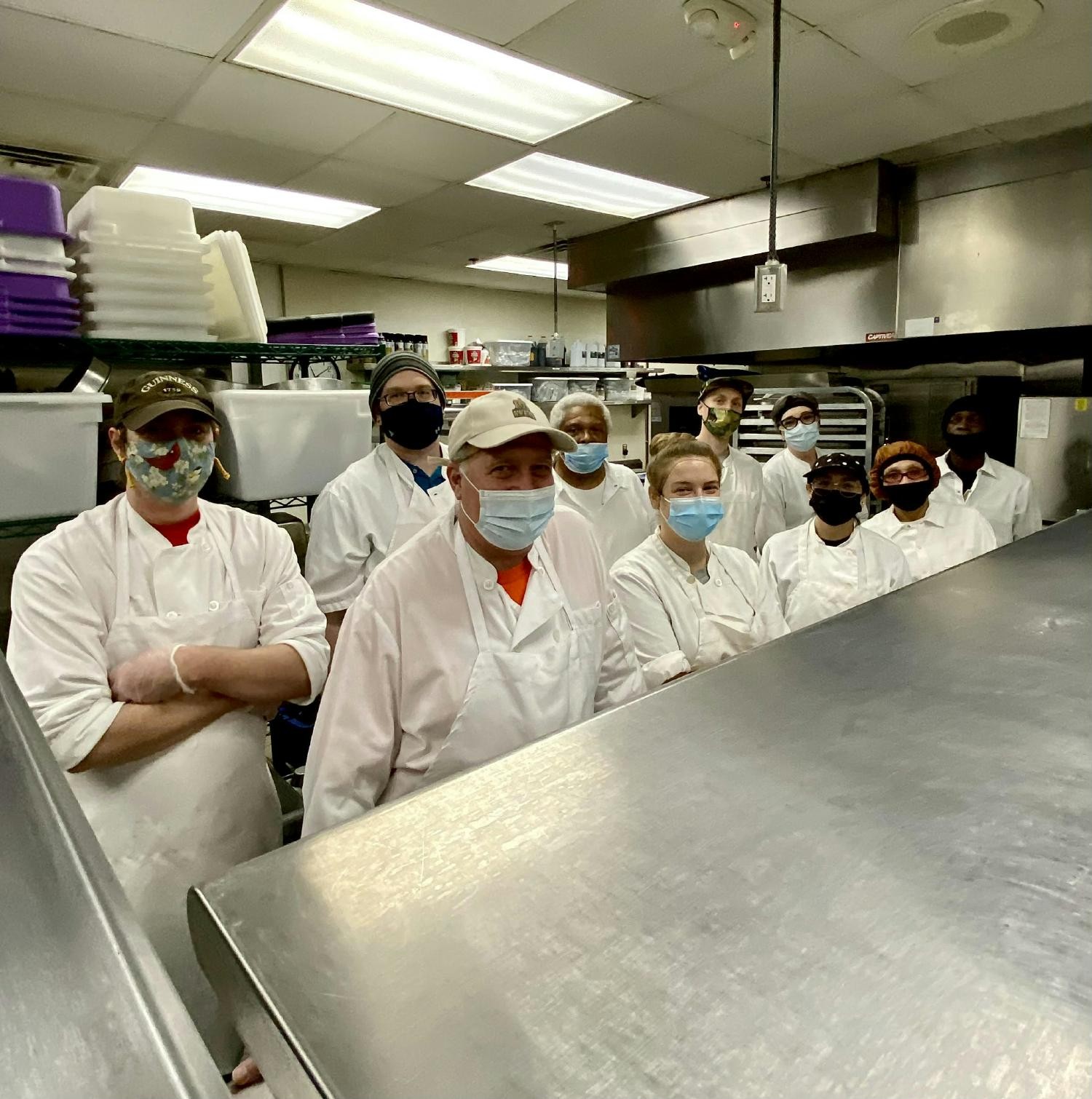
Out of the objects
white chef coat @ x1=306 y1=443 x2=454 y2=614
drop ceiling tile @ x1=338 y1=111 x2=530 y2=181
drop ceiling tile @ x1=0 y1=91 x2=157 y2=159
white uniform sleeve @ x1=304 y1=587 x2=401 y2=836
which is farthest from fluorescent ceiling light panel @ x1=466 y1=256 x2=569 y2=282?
white uniform sleeve @ x1=304 y1=587 x2=401 y2=836

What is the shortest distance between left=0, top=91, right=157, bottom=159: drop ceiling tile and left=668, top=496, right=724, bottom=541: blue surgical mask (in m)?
2.53

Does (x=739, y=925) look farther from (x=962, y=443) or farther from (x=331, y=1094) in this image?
(x=962, y=443)

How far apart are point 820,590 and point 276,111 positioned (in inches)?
102

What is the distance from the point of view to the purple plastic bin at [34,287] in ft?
6.01

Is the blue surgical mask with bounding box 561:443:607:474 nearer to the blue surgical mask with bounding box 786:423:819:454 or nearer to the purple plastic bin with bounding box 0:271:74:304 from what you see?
the blue surgical mask with bounding box 786:423:819:454

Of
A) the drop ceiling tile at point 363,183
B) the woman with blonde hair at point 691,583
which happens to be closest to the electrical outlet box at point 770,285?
the woman with blonde hair at point 691,583

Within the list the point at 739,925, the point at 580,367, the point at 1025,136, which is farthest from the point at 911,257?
the point at 739,925

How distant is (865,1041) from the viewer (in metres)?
0.29

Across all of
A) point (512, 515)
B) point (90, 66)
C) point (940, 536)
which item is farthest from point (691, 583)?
point (90, 66)

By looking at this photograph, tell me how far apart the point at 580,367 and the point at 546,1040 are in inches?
259

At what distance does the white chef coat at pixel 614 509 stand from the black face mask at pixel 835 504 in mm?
616

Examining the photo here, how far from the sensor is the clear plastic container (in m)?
1.98

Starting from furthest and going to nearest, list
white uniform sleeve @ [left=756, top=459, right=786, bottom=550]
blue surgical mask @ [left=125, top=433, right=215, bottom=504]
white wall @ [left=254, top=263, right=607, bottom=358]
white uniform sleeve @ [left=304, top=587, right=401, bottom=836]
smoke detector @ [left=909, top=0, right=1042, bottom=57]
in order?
white wall @ [left=254, top=263, right=607, bottom=358], white uniform sleeve @ [left=756, top=459, right=786, bottom=550], smoke detector @ [left=909, top=0, right=1042, bottom=57], blue surgical mask @ [left=125, top=433, right=215, bottom=504], white uniform sleeve @ [left=304, top=587, right=401, bottom=836]

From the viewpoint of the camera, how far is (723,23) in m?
2.13
